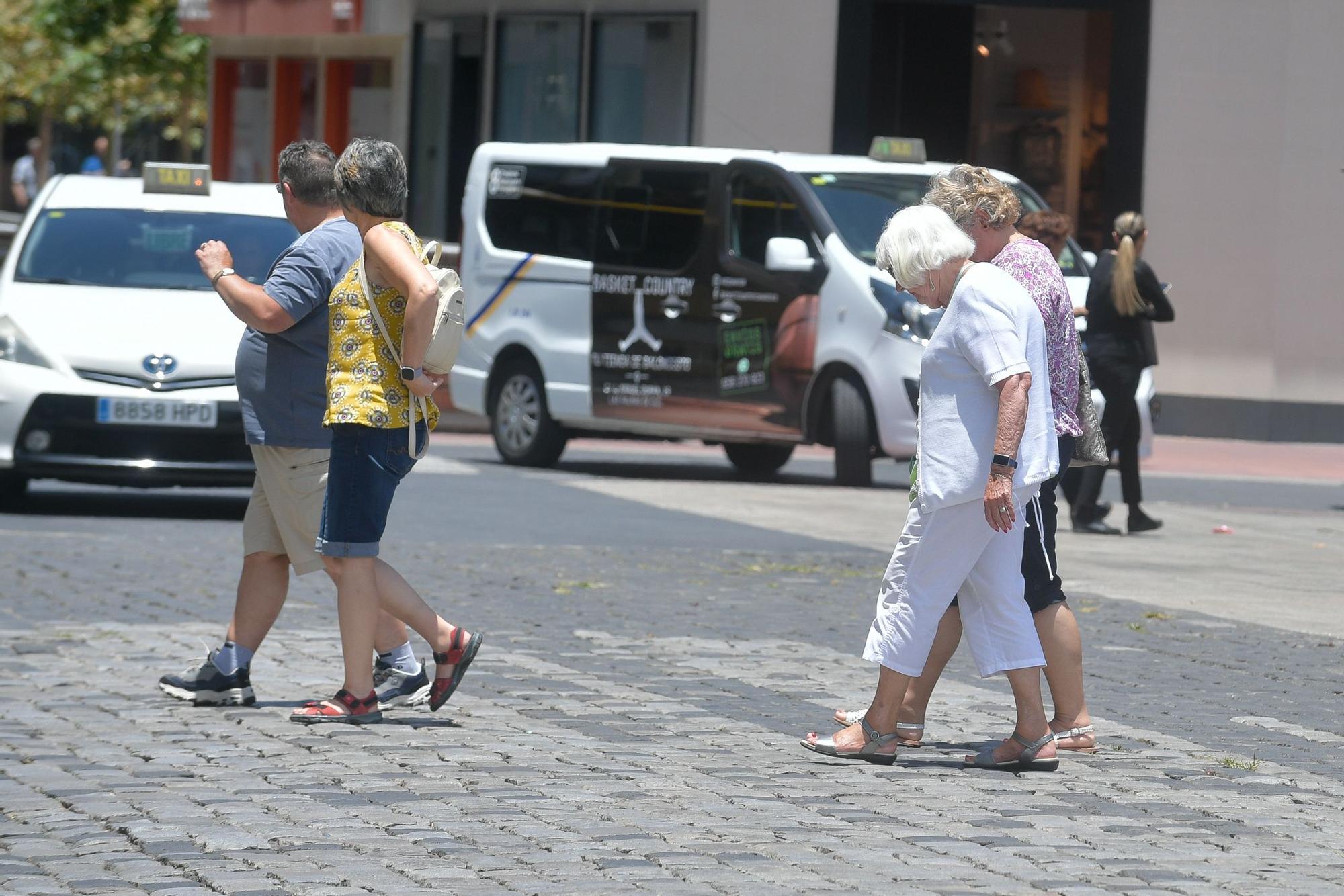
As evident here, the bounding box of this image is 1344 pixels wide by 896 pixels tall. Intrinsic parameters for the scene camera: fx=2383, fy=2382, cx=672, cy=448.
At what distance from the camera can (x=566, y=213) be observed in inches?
683

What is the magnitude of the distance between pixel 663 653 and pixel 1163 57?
16032 millimetres

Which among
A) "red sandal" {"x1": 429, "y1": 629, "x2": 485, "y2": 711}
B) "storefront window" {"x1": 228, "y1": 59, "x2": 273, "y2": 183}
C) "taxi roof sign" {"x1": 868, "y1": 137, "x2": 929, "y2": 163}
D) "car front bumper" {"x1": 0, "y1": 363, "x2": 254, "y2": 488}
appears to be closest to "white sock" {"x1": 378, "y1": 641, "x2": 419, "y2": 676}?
"red sandal" {"x1": 429, "y1": 629, "x2": 485, "y2": 711}

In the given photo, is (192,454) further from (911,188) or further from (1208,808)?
(1208,808)

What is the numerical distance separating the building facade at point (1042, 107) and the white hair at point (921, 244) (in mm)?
16706

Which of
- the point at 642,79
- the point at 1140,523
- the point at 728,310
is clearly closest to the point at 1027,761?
the point at 1140,523

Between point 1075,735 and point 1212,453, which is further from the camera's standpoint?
point 1212,453

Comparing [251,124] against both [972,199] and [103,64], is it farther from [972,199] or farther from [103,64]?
[972,199]

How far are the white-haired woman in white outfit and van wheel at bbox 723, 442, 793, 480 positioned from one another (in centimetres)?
1046

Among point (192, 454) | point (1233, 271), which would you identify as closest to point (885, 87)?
point (1233, 271)

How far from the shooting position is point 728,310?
16266 millimetres

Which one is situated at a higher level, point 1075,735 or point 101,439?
point 101,439

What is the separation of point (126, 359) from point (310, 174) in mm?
5182

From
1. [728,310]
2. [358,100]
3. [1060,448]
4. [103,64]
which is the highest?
[103,64]

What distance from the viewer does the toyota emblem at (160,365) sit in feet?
39.8
